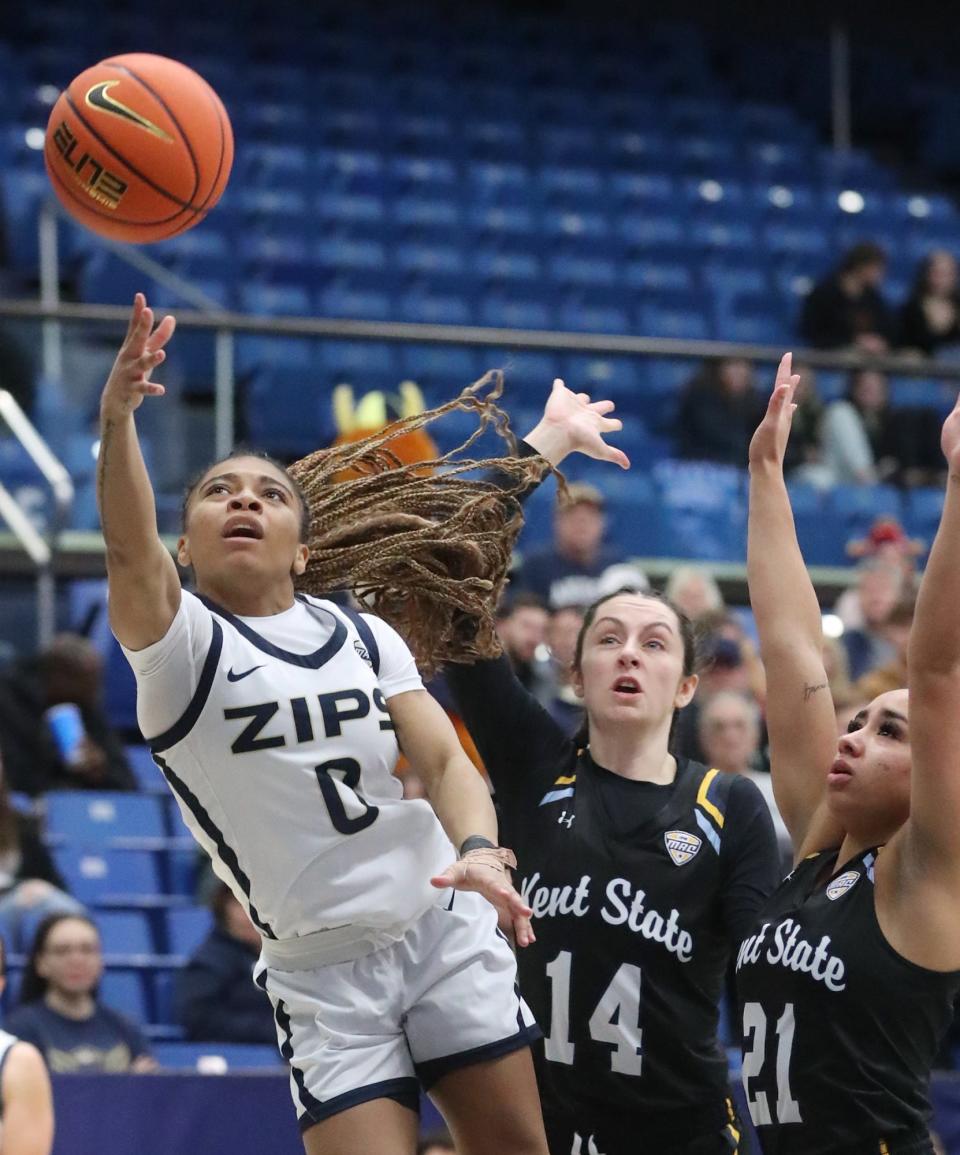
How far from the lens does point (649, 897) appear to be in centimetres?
398

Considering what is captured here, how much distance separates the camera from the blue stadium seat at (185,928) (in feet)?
22.7

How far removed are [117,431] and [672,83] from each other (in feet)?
40.0

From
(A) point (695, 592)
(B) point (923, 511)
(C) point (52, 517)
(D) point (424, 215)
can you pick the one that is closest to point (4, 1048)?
(C) point (52, 517)

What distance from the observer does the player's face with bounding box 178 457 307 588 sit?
3.50 metres

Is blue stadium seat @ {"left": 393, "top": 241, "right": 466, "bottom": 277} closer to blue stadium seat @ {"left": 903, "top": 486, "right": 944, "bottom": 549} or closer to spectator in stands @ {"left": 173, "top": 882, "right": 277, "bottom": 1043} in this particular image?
blue stadium seat @ {"left": 903, "top": 486, "right": 944, "bottom": 549}

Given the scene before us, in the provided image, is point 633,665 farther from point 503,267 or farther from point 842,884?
point 503,267

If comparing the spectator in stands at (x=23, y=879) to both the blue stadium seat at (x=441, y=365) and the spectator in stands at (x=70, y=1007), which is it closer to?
the spectator in stands at (x=70, y=1007)

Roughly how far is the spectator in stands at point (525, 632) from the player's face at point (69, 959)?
187 cm

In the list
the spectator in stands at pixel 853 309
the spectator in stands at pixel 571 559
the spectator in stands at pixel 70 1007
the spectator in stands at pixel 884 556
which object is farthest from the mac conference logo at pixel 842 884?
the spectator in stands at pixel 853 309

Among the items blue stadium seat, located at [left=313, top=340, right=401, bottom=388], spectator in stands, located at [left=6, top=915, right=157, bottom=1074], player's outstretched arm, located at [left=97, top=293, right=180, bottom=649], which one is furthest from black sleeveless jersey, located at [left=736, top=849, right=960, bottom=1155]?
blue stadium seat, located at [left=313, top=340, right=401, bottom=388]

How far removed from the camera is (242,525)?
3502 mm

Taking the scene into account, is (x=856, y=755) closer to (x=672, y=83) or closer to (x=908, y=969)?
(x=908, y=969)

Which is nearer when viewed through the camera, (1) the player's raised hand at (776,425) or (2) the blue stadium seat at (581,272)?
(1) the player's raised hand at (776,425)

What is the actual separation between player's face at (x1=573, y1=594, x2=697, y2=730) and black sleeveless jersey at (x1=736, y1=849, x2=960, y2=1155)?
2.37 ft
